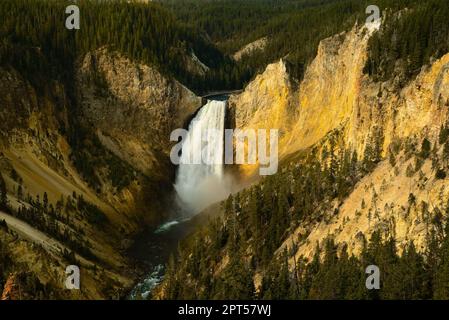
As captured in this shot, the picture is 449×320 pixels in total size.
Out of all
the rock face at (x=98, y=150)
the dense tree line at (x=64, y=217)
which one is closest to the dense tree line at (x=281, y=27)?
the rock face at (x=98, y=150)

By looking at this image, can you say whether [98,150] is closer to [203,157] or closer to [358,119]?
[203,157]

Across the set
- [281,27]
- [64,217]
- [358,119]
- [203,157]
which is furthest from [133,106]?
[281,27]

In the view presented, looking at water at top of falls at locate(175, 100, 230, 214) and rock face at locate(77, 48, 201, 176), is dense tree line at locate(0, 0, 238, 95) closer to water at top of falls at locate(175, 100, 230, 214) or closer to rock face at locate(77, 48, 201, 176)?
rock face at locate(77, 48, 201, 176)

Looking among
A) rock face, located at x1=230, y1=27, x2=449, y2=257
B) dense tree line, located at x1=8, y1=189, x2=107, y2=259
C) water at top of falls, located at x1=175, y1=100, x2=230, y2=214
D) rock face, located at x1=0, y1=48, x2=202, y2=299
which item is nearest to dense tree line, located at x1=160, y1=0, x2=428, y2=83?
rock face, located at x1=230, y1=27, x2=449, y2=257

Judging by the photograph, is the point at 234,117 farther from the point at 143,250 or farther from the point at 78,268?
the point at 78,268

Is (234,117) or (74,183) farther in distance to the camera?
(234,117)

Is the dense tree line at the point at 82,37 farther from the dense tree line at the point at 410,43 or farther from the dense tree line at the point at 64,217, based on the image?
the dense tree line at the point at 410,43
